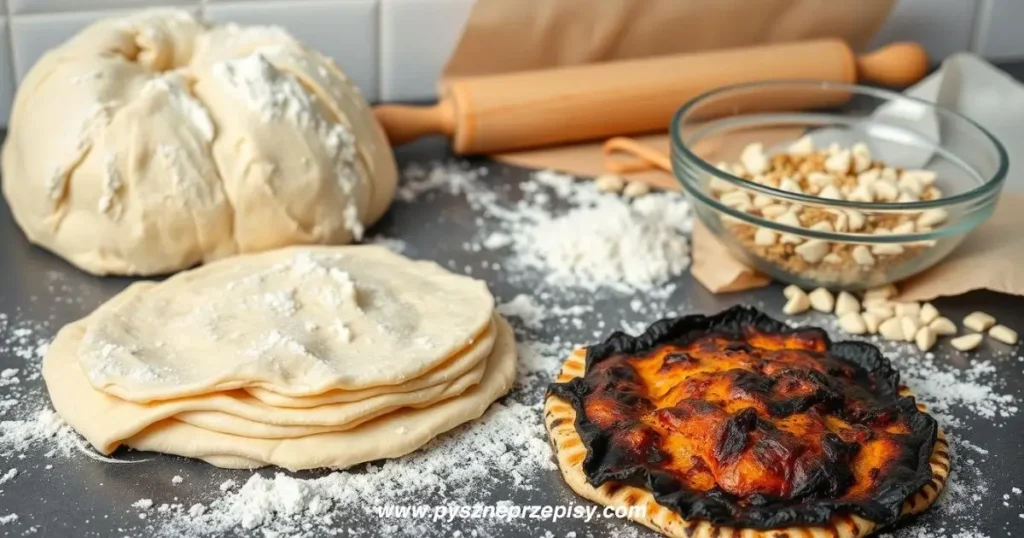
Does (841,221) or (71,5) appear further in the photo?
(71,5)

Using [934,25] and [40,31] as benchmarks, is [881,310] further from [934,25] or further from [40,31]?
[40,31]

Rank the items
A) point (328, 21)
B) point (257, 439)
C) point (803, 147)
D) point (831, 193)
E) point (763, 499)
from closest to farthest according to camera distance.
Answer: point (763, 499)
point (257, 439)
point (831, 193)
point (803, 147)
point (328, 21)

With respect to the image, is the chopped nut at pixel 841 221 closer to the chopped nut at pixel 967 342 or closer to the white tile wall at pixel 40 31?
the chopped nut at pixel 967 342

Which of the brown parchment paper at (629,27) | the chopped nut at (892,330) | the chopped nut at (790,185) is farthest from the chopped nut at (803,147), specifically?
the brown parchment paper at (629,27)

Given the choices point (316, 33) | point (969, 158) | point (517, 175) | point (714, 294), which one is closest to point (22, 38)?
point (316, 33)

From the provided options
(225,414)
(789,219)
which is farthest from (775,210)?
(225,414)

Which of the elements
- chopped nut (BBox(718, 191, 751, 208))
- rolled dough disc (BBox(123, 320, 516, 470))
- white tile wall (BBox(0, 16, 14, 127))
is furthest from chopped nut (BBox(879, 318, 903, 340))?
white tile wall (BBox(0, 16, 14, 127))
